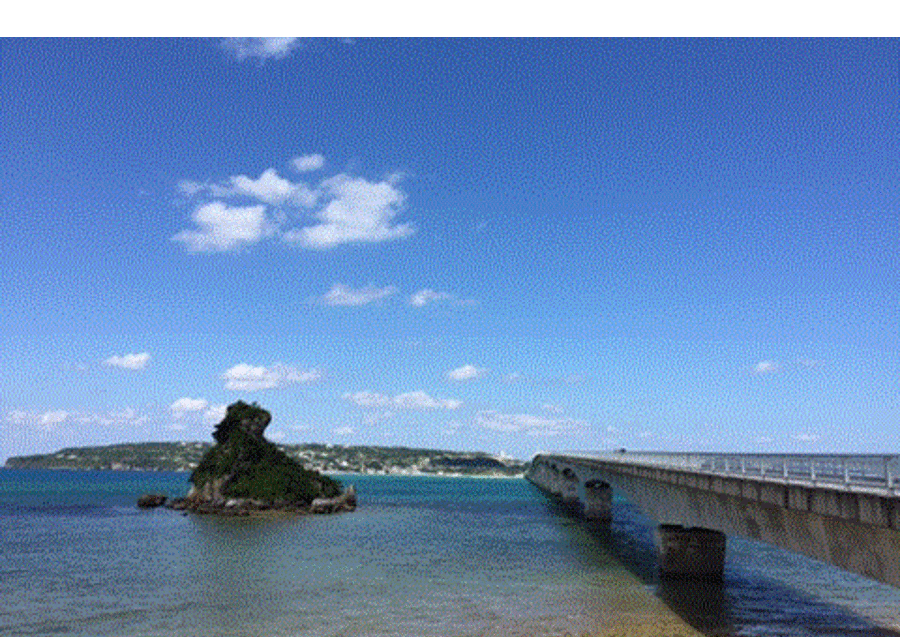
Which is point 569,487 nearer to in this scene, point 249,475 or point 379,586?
point 249,475

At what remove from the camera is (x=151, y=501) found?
98688 mm

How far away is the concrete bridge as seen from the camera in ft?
63.3

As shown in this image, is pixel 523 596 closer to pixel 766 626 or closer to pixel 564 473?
pixel 766 626

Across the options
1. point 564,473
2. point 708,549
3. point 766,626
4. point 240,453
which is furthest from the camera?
point 564,473

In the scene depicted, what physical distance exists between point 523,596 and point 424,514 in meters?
65.0

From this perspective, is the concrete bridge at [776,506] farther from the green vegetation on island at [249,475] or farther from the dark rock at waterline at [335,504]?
the green vegetation on island at [249,475]

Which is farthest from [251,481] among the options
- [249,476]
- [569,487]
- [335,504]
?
[569,487]

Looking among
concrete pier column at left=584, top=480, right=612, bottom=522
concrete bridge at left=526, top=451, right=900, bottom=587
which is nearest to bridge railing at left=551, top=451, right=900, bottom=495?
concrete bridge at left=526, top=451, right=900, bottom=587

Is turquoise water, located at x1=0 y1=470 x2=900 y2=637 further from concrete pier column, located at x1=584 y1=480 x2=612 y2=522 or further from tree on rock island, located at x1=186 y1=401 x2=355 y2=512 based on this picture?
tree on rock island, located at x1=186 y1=401 x2=355 y2=512

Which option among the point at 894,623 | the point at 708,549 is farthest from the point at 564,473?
the point at 894,623

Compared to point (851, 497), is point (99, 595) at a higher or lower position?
Result: lower

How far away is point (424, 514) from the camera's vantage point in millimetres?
98938

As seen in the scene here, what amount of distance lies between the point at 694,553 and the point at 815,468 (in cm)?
1735
